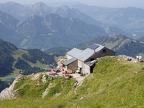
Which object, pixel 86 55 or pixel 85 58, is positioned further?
pixel 86 55

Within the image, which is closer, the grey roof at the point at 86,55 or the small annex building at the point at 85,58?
the small annex building at the point at 85,58

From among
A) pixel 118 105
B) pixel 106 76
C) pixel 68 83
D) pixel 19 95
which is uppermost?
pixel 118 105

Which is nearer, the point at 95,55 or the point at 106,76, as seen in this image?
the point at 106,76

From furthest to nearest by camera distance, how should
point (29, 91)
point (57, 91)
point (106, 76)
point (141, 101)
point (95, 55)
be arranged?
point (95, 55) < point (29, 91) < point (57, 91) < point (106, 76) < point (141, 101)

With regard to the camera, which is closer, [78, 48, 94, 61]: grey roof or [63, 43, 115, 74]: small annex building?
[63, 43, 115, 74]: small annex building

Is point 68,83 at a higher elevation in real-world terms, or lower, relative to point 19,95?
higher

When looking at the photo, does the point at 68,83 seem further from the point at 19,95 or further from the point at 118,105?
the point at 118,105

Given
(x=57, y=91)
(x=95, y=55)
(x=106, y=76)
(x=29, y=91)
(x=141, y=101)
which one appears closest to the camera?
(x=141, y=101)

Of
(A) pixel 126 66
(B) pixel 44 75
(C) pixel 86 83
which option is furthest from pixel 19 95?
(A) pixel 126 66

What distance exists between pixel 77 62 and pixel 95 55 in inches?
256

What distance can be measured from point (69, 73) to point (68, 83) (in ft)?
38.2

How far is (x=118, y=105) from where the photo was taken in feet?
69.3

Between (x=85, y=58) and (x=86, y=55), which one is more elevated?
(x=86, y=55)

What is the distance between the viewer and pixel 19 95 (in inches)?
2704
